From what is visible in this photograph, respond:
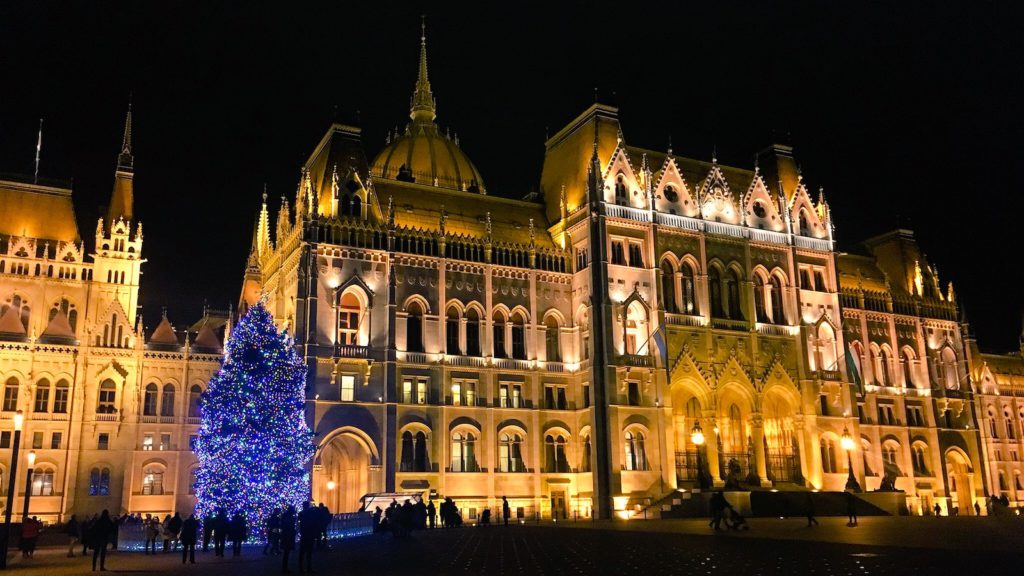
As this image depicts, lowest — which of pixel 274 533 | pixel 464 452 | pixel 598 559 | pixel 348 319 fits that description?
pixel 598 559

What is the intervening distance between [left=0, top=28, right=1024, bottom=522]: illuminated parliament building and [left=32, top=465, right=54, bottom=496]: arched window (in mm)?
143

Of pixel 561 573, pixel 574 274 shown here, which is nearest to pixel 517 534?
pixel 561 573

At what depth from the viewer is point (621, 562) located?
72.4ft

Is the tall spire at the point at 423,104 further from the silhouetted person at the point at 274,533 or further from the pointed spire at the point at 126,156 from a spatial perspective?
the silhouetted person at the point at 274,533

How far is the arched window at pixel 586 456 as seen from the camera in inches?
2270

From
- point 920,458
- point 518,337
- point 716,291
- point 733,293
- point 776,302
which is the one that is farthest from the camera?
point 920,458

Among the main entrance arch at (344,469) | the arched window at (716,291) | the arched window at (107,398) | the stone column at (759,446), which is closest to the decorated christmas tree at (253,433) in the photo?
the main entrance arch at (344,469)

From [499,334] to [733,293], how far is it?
55.9 ft

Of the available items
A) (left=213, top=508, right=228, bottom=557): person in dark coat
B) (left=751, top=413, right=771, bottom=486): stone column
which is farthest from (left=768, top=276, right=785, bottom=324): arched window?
(left=213, top=508, right=228, bottom=557): person in dark coat

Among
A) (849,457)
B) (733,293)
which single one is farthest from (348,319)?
(849,457)

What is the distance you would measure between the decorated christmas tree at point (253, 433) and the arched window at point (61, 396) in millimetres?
23069

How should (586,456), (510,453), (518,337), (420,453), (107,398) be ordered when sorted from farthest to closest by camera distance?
(107,398) → (518,337) → (586,456) → (510,453) → (420,453)

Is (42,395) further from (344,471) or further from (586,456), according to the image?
(586,456)

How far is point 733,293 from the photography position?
64312 mm
